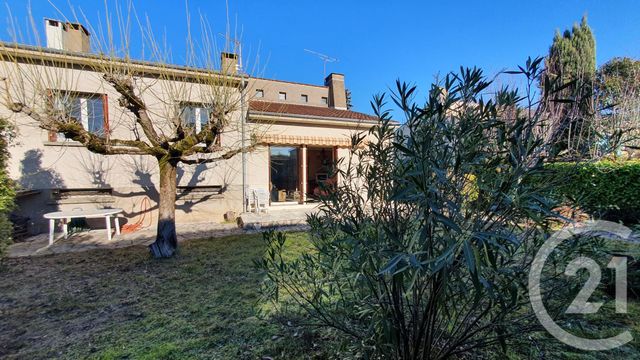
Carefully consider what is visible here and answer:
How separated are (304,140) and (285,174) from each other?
332 cm

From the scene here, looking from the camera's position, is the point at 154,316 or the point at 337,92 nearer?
the point at 154,316

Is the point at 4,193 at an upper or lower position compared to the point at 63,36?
lower

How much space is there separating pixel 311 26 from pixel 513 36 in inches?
535

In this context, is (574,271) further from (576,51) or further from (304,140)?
(576,51)

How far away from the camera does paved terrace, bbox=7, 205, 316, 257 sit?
10.2 m

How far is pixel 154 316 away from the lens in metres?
5.36

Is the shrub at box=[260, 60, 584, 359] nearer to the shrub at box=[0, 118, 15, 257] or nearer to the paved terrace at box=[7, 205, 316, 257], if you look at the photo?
the paved terrace at box=[7, 205, 316, 257]

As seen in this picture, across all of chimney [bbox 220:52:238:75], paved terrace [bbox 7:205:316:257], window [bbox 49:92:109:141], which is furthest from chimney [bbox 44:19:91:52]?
chimney [bbox 220:52:238:75]

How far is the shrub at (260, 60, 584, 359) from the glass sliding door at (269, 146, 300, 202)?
1478 centimetres

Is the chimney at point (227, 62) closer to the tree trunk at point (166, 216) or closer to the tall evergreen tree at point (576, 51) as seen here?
the tree trunk at point (166, 216)

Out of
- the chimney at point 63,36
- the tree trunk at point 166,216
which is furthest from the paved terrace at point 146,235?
the chimney at point 63,36

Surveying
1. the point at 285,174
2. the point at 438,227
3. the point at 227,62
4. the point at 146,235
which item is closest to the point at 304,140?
the point at 285,174

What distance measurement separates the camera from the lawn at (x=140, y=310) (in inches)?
169

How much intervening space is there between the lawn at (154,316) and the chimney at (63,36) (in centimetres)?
1078
